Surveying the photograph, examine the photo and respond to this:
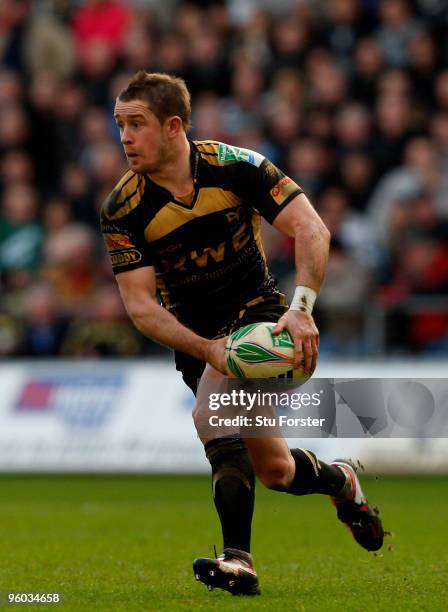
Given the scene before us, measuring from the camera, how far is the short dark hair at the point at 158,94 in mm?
6309

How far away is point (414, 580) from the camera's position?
6828 millimetres

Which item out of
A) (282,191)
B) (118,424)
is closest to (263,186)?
(282,191)

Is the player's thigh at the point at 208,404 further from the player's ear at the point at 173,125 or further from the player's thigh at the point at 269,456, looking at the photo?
the player's ear at the point at 173,125

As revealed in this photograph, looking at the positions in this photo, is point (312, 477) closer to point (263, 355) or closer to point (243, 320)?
point (243, 320)

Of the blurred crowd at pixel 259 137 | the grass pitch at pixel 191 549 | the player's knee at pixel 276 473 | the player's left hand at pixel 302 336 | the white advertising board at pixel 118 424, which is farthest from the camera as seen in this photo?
the blurred crowd at pixel 259 137

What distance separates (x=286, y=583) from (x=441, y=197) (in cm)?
821

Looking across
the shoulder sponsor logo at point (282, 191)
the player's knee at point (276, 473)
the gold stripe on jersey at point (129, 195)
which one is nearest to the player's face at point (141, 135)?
the gold stripe on jersey at point (129, 195)

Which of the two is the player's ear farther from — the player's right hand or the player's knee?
the player's knee

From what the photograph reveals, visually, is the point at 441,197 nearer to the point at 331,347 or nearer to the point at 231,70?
the point at 331,347

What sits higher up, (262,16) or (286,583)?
(262,16)

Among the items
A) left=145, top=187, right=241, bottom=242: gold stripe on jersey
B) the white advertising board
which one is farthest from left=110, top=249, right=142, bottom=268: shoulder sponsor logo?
the white advertising board

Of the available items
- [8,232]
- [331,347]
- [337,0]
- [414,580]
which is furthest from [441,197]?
[414,580]

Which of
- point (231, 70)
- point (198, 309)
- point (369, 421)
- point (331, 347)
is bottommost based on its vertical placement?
point (331, 347)

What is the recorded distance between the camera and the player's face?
629 cm
